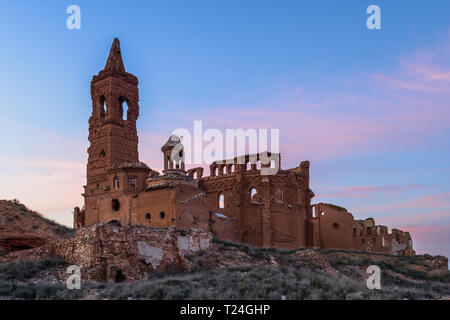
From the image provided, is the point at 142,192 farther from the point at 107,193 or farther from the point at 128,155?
the point at 128,155

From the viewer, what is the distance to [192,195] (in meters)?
38.3

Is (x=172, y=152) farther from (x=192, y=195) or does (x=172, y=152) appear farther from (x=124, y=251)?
(x=124, y=251)

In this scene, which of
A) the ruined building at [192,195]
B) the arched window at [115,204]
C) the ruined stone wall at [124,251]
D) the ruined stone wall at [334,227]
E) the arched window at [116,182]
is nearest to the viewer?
the ruined stone wall at [124,251]

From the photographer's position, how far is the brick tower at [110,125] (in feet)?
158

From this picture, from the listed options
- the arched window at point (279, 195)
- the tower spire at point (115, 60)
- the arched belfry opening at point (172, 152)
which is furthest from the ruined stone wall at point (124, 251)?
the tower spire at point (115, 60)

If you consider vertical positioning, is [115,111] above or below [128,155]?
above

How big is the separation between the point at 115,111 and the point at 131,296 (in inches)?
1399

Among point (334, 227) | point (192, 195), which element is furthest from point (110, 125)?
point (334, 227)

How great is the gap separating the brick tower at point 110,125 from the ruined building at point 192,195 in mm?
90

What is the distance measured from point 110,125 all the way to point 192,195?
1465cm

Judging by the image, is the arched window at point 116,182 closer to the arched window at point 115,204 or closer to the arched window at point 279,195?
the arched window at point 115,204

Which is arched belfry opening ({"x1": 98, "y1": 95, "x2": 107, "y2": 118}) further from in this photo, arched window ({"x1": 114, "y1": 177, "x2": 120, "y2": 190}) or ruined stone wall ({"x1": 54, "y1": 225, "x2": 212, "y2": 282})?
ruined stone wall ({"x1": 54, "y1": 225, "x2": 212, "y2": 282})

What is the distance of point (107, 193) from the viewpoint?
4425 cm
